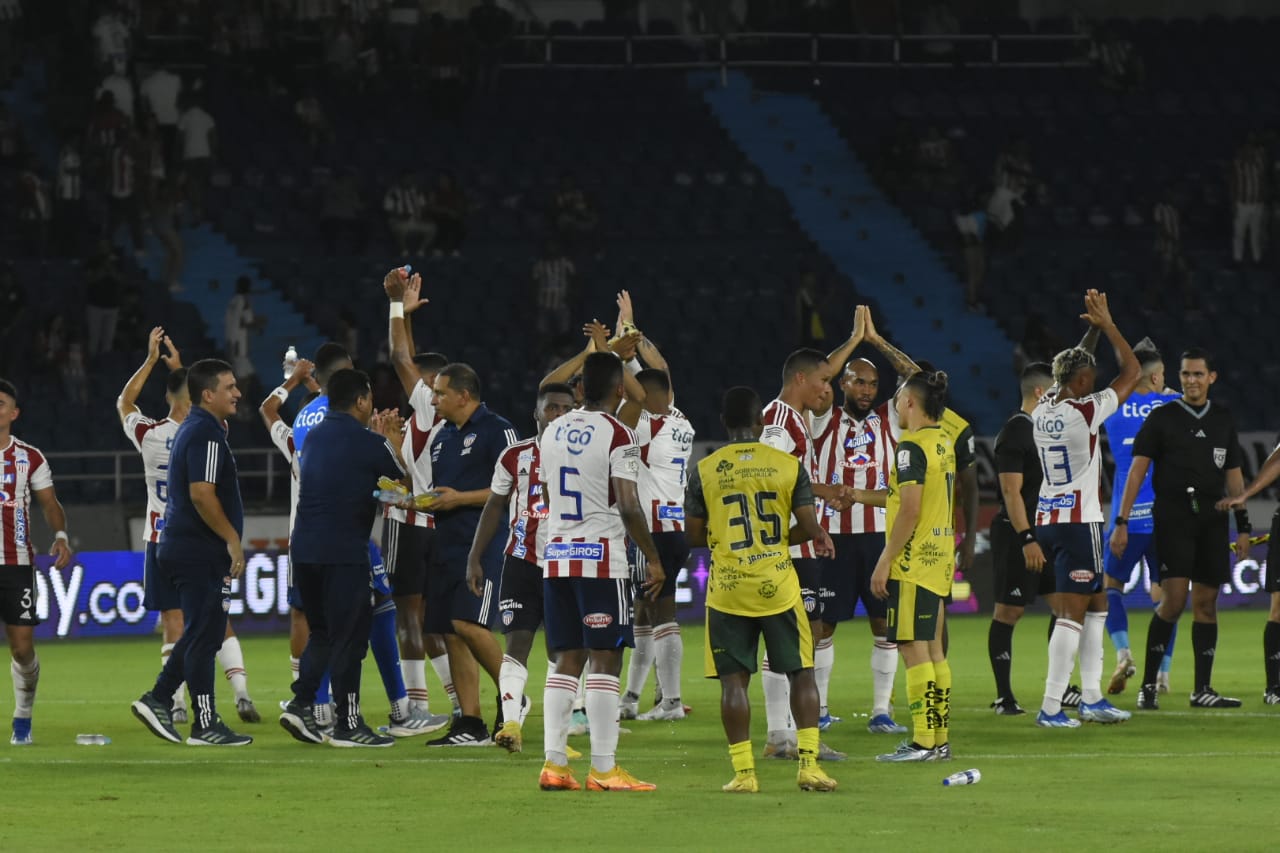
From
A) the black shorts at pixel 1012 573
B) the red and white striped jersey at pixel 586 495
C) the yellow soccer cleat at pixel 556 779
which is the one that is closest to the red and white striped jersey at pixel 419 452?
the red and white striped jersey at pixel 586 495

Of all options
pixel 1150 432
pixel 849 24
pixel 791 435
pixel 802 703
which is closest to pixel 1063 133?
pixel 849 24

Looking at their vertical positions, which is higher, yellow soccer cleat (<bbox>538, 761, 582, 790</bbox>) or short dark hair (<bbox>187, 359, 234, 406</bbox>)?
short dark hair (<bbox>187, 359, 234, 406</bbox>)

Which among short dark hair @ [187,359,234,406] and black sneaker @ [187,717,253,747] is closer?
short dark hair @ [187,359,234,406]

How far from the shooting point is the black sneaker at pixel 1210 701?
14.8 metres

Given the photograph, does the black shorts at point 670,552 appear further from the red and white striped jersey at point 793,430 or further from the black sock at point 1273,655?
the black sock at point 1273,655

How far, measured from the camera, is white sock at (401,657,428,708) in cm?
1388

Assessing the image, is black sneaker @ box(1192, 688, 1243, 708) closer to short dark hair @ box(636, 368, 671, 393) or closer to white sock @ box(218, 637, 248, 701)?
short dark hair @ box(636, 368, 671, 393)

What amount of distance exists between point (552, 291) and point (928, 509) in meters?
18.3

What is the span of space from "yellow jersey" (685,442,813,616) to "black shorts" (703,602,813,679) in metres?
0.05

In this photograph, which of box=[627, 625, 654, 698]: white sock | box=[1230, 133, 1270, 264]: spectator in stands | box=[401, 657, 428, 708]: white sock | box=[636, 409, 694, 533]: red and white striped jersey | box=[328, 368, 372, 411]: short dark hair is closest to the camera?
box=[328, 368, 372, 411]: short dark hair

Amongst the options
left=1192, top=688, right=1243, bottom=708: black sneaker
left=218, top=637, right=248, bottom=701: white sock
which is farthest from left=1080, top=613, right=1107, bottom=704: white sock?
left=218, top=637, right=248, bottom=701: white sock

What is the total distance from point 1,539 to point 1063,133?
24968 millimetres

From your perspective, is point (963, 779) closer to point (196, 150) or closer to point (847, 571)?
→ point (847, 571)

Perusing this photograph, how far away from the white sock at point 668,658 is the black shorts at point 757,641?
11.3 feet
